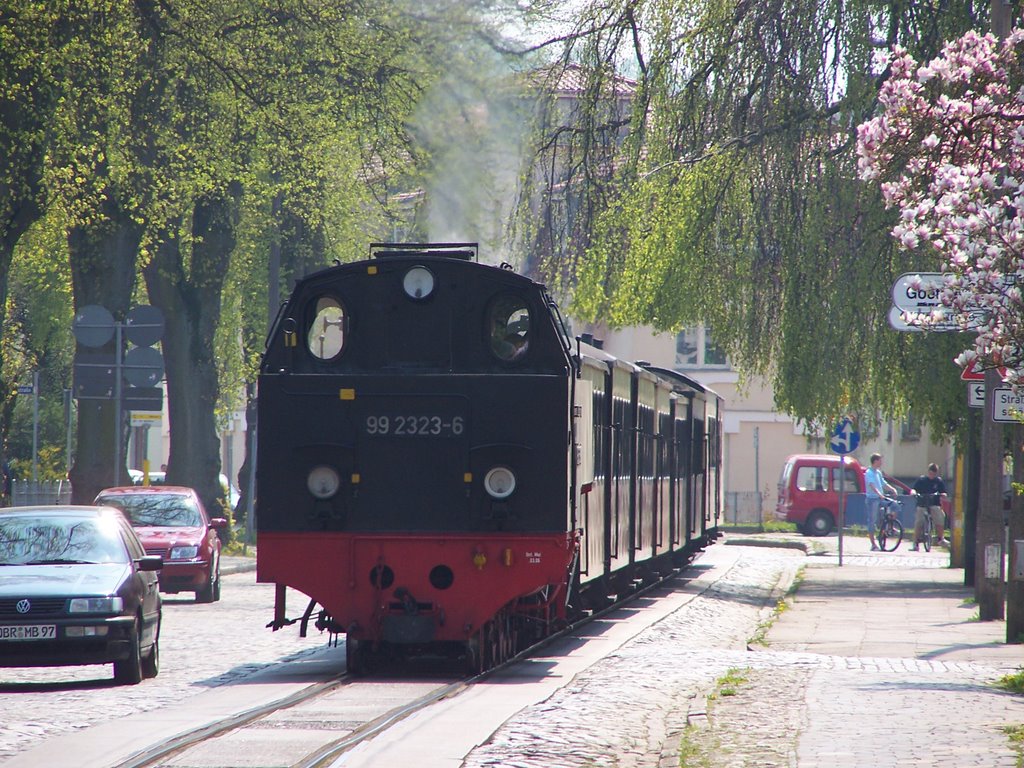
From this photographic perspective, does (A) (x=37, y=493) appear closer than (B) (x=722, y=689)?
No

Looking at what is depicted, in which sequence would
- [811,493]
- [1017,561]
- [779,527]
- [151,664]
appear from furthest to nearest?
[779,527] < [811,493] < [1017,561] < [151,664]

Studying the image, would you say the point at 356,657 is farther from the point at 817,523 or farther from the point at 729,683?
the point at 817,523

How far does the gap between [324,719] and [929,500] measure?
3047cm

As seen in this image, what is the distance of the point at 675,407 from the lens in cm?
2466

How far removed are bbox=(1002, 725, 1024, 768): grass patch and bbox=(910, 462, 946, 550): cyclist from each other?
2841 cm

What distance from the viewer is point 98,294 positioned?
27953 mm

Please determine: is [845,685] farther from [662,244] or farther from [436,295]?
[662,244]

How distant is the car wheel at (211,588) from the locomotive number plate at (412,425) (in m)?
9.93

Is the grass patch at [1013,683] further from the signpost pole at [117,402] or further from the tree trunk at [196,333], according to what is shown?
the tree trunk at [196,333]

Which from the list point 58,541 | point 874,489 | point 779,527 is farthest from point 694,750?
point 779,527

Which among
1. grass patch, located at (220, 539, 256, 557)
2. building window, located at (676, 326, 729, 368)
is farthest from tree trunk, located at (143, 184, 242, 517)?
building window, located at (676, 326, 729, 368)

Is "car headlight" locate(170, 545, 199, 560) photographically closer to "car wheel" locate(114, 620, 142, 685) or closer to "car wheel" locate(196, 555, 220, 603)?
"car wheel" locate(196, 555, 220, 603)

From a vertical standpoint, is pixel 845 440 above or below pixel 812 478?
above

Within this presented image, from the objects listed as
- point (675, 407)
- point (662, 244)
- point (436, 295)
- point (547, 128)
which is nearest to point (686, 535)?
point (675, 407)
